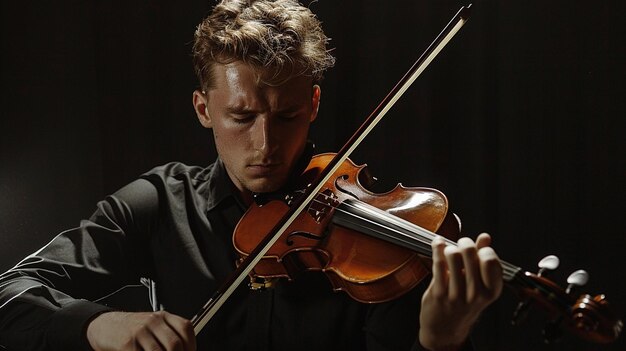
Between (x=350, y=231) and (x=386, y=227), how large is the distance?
8 cm

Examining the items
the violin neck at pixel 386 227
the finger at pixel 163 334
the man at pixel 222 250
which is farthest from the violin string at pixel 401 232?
the finger at pixel 163 334

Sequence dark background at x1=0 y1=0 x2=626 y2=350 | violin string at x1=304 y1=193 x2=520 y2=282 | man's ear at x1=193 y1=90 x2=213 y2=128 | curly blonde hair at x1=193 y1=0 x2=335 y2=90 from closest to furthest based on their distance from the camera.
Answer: violin string at x1=304 y1=193 x2=520 y2=282 → curly blonde hair at x1=193 y1=0 x2=335 y2=90 → man's ear at x1=193 y1=90 x2=213 y2=128 → dark background at x1=0 y1=0 x2=626 y2=350

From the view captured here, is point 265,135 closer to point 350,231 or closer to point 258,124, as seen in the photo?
point 258,124

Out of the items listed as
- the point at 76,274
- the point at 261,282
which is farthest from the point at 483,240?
the point at 76,274

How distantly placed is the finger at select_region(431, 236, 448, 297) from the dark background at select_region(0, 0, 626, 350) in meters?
0.64

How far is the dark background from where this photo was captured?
1671 millimetres

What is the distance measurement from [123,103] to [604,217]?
1.15 meters

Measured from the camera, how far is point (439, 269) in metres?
1.07

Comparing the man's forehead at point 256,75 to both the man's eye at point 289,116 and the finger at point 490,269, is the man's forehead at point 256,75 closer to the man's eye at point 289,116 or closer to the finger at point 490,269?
the man's eye at point 289,116

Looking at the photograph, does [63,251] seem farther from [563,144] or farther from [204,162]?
[563,144]

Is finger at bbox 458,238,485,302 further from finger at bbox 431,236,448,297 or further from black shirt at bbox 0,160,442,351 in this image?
black shirt at bbox 0,160,442,351

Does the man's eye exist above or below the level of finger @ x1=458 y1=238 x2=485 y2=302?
above

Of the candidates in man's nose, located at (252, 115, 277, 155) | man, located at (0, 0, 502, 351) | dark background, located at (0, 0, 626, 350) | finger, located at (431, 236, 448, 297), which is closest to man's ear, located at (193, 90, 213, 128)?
man, located at (0, 0, 502, 351)

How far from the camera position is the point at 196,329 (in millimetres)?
1203
